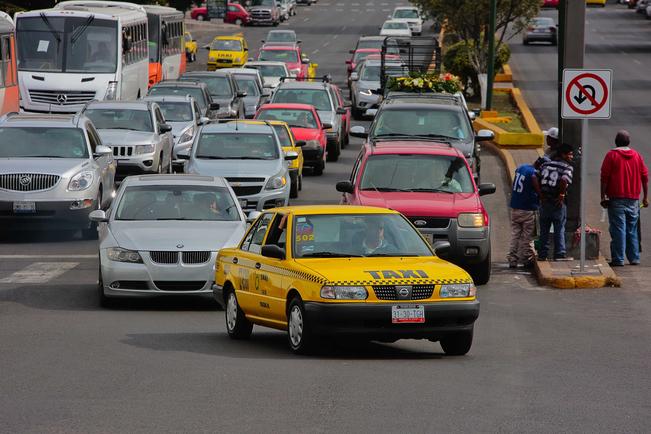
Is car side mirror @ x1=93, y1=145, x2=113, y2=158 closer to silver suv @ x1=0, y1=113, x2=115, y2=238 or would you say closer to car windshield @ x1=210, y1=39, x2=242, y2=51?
silver suv @ x1=0, y1=113, x2=115, y2=238

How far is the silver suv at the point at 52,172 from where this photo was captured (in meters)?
22.9

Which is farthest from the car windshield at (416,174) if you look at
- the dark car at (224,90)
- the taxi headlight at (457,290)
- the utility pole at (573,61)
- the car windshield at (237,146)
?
the dark car at (224,90)

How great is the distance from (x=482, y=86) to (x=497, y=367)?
35.8m

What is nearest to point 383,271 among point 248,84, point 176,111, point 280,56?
point 176,111

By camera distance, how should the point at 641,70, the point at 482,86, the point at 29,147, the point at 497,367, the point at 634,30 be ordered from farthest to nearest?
the point at 634,30, the point at 641,70, the point at 482,86, the point at 29,147, the point at 497,367

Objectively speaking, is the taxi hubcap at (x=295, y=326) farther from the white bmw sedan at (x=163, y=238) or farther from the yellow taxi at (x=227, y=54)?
the yellow taxi at (x=227, y=54)

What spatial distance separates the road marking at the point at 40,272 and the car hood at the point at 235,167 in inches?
185

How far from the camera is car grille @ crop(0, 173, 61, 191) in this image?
2286 centimetres

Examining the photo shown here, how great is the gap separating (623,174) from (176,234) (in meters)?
6.40

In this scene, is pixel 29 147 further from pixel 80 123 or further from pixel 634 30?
pixel 634 30

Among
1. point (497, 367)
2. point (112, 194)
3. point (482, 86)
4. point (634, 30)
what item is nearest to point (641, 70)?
point (482, 86)

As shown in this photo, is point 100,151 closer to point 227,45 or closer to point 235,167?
point 235,167

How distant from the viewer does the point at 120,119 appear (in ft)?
98.9

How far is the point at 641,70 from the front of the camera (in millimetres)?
67188
